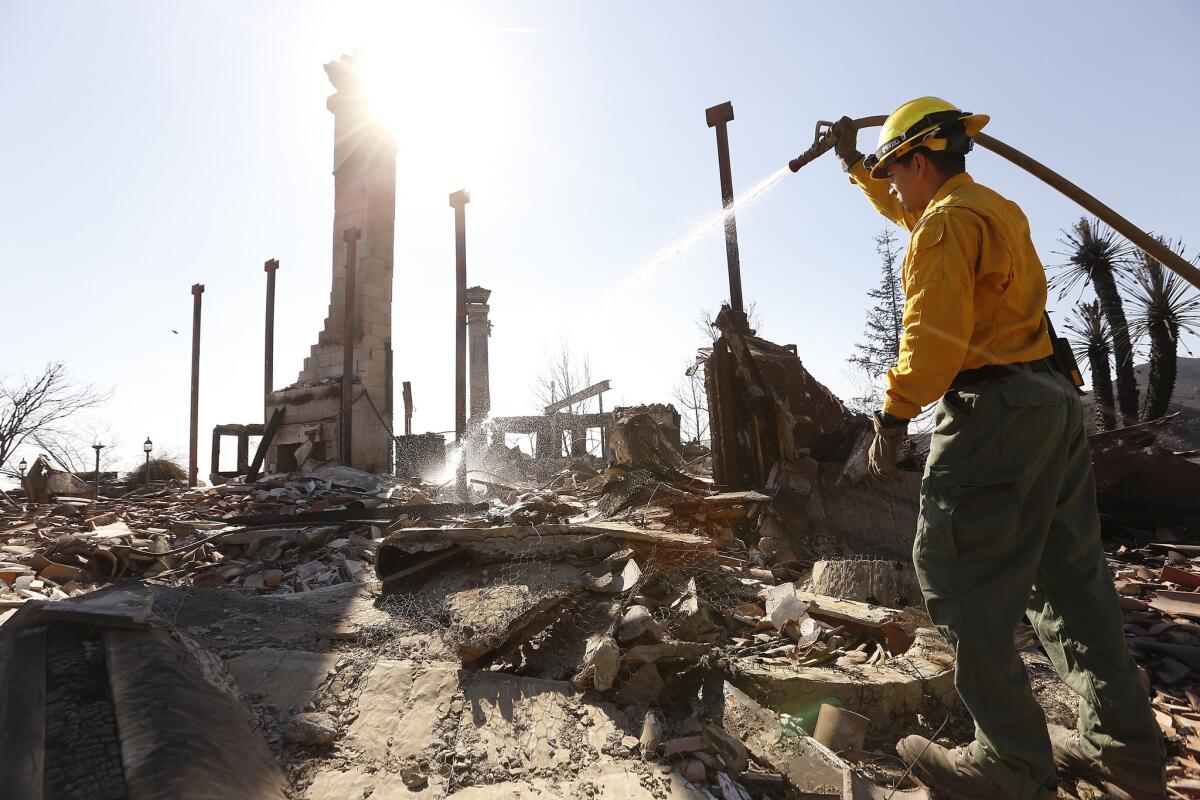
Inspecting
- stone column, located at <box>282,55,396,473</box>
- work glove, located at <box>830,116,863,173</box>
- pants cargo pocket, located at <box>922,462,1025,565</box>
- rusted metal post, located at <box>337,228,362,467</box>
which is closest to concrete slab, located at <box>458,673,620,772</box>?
pants cargo pocket, located at <box>922,462,1025,565</box>

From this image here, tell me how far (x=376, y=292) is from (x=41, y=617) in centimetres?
1213

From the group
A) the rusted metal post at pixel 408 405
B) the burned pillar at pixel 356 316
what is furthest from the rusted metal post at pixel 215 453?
the rusted metal post at pixel 408 405

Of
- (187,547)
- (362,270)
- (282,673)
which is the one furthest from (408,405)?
(282,673)

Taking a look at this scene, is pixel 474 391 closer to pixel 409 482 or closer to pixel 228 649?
pixel 409 482

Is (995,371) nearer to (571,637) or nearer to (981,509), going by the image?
(981,509)

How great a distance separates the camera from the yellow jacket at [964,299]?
165 cm

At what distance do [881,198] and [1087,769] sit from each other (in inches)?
89.7

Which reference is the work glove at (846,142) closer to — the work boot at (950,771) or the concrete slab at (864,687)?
the concrete slab at (864,687)

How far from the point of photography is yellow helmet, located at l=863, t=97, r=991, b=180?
6.19 feet

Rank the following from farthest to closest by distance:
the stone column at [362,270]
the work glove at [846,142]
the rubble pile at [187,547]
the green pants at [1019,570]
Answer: the stone column at [362,270]
the rubble pile at [187,547]
the work glove at [846,142]
the green pants at [1019,570]

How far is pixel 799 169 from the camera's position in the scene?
3.24m

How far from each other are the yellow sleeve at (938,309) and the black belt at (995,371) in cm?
8

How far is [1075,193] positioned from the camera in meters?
2.67

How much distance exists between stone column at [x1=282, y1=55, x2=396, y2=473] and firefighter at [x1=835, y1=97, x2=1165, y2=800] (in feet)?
39.1
